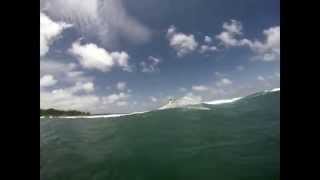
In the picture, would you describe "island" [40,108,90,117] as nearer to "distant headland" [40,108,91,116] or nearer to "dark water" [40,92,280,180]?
"distant headland" [40,108,91,116]

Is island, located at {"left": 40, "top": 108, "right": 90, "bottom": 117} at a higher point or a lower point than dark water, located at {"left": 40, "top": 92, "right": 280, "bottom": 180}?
higher

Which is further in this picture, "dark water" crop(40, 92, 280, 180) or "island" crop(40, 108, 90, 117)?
"dark water" crop(40, 92, 280, 180)

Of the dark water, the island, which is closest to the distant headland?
the island

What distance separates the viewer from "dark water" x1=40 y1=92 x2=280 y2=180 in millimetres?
2740

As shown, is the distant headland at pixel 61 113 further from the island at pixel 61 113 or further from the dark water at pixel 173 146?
the dark water at pixel 173 146

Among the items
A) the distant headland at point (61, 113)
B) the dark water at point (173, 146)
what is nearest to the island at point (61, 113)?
the distant headland at point (61, 113)

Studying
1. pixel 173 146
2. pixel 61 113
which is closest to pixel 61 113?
pixel 61 113

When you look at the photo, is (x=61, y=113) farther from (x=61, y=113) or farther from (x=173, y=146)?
(x=173, y=146)

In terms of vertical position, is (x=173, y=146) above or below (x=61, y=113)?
below

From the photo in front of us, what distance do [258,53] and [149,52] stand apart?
2.97 ft

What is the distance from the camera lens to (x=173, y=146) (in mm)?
2842
